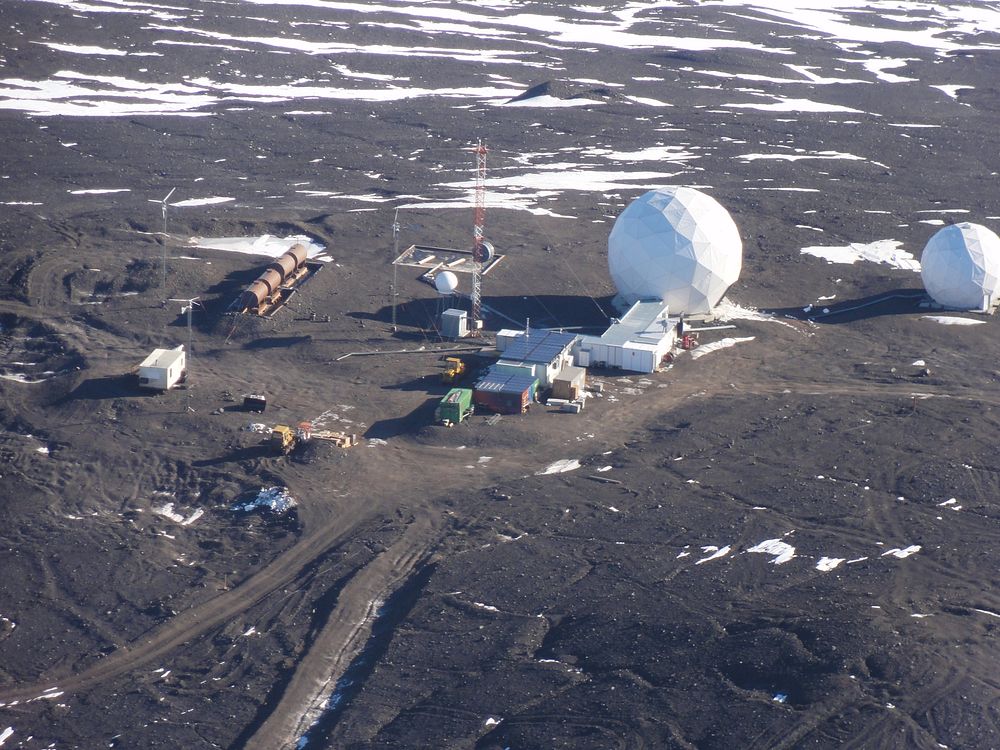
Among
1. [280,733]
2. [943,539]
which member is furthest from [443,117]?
[280,733]

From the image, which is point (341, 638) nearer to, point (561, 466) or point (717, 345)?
point (561, 466)

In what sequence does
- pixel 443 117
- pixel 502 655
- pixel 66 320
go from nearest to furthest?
pixel 502 655, pixel 66 320, pixel 443 117

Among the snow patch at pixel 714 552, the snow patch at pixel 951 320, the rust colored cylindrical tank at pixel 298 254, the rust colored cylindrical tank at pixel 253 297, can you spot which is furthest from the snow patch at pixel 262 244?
the snow patch at pixel 714 552

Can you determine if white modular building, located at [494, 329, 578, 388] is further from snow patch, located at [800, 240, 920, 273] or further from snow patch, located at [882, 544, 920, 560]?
snow patch, located at [800, 240, 920, 273]

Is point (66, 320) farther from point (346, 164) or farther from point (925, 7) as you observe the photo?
point (925, 7)

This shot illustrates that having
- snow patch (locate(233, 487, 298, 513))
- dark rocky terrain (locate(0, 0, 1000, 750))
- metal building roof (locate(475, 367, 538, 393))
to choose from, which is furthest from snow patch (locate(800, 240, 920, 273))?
snow patch (locate(233, 487, 298, 513))

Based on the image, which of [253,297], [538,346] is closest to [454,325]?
[538,346]

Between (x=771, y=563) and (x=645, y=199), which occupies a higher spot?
→ (x=645, y=199)
